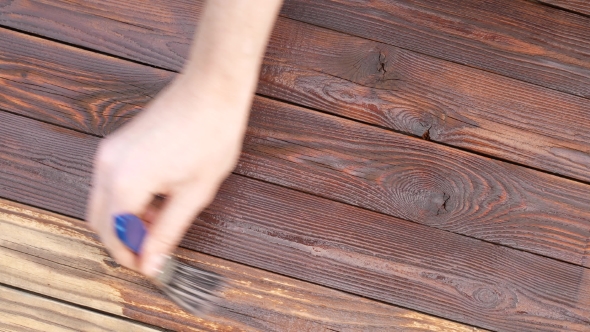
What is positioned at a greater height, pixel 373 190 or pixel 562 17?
Answer: pixel 562 17

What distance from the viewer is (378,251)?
966 mm

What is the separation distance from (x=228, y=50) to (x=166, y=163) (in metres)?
0.15

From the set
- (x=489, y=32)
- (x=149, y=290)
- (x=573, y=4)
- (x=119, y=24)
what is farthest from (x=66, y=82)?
(x=573, y=4)

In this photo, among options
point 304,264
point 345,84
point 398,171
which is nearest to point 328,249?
point 304,264

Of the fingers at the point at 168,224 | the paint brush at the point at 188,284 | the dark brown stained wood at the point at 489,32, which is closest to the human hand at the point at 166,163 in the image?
the fingers at the point at 168,224

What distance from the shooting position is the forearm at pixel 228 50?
0.56 meters

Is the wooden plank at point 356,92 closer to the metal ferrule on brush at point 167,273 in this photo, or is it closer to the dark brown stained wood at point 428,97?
the dark brown stained wood at point 428,97

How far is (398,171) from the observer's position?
97 cm

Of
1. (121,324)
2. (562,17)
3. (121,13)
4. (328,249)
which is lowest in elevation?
(121,324)

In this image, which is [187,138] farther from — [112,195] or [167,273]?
[167,273]

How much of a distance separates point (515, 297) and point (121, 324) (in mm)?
764

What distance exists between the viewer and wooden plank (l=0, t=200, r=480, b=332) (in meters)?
0.96

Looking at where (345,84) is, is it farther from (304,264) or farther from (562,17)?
(562,17)

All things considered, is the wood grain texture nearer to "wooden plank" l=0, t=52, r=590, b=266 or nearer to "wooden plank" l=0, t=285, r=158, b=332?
"wooden plank" l=0, t=52, r=590, b=266
